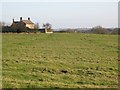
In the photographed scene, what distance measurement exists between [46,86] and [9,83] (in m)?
1.28

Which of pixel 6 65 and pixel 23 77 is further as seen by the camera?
pixel 6 65

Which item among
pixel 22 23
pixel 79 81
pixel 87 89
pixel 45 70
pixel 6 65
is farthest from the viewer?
pixel 22 23

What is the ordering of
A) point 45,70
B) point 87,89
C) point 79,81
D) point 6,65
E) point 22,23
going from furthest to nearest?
point 22,23 < point 6,65 < point 45,70 < point 79,81 < point 87,89

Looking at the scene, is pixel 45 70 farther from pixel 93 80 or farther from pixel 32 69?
pixel 93 80

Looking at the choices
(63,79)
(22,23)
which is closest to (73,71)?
(63,79)

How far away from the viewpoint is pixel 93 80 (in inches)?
478

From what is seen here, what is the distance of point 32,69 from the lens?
14484 mm

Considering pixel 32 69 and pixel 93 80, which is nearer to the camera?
pixel 93 80

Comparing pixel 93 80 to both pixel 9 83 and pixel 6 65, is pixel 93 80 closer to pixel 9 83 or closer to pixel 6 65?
pixel 9 83

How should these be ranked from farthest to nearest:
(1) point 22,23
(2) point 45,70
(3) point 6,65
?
(1) point 22,23 < (3) point 6,65 < (2) point 45,70

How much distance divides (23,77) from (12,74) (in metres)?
0.80

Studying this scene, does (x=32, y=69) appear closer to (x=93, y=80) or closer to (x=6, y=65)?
(x=6, y=65)

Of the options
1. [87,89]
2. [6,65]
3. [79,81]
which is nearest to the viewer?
[87,89]

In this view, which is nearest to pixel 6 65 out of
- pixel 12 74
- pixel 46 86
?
pixel 12 74
